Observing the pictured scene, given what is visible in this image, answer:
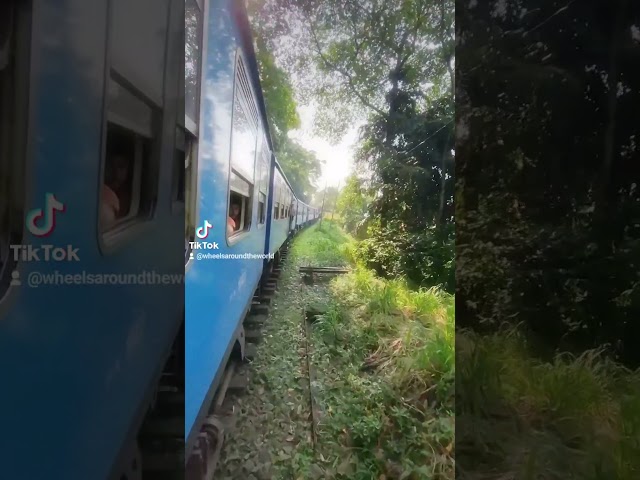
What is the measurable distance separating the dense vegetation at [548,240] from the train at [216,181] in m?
0.76

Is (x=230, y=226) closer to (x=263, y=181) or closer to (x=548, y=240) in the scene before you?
(x=263, y=181)

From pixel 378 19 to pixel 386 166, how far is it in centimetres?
49

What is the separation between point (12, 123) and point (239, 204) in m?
0.82

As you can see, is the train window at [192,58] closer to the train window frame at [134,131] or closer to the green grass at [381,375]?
the train window frame at [134,131]

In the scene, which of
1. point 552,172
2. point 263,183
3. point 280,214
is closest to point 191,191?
point 263,183

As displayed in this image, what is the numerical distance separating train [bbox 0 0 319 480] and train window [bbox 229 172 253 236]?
0.7 inches

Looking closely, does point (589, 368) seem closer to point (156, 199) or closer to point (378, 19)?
point (378, 19)

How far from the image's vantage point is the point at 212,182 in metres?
1.11

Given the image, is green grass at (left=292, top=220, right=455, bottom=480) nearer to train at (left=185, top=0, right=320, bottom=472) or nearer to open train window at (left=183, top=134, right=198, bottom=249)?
train at (left=185, top=0, right=320, bottom=472)

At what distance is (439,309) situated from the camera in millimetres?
1349

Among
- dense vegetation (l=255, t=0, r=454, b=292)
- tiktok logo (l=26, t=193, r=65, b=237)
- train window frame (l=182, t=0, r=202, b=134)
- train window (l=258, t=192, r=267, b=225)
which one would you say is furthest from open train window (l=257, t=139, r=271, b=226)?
tiktok logo (l=26, t=193, r=65, b=237)

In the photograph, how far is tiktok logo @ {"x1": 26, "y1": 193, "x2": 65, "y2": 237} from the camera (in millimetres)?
712

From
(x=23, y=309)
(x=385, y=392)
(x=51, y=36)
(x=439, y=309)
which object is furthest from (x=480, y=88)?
(x=23, y=309)

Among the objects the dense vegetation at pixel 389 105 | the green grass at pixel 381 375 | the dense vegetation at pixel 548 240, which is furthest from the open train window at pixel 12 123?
the dense vegetation at pixel 548 240
